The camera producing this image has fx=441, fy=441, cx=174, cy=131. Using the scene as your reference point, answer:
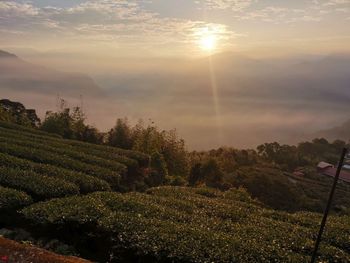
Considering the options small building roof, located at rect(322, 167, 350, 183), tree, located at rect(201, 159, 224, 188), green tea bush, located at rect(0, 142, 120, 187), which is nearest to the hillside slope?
green tea bush, located at rect(0, 142, 120, 187)

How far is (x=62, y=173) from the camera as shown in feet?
89.9

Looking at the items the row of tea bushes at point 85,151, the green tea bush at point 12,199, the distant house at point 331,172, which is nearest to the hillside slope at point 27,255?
the green tea bush at point 12,199

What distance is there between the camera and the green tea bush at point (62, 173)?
2672 cm

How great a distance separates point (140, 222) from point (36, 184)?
801 centimetres

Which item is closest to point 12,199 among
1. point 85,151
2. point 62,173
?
point 62,173

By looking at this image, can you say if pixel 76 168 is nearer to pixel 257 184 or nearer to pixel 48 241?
pixel 48 241

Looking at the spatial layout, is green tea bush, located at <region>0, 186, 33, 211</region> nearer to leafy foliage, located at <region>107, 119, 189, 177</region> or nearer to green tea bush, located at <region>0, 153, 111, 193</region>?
green tea bush, located at <region>0, 153, 111, 193</region>

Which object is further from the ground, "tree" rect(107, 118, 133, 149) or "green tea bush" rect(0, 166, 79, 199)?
"tree" rect(107, 118, 133, 149)

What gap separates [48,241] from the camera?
63.2 ft

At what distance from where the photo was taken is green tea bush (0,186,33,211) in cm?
2117

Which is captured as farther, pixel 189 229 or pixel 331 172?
pixel 331 172

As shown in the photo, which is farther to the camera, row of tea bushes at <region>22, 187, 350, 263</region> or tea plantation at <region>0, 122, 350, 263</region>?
tea plantation at <region>0, 122, 350, 263</region>

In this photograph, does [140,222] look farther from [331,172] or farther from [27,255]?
[331,172]

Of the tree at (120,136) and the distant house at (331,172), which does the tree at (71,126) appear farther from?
the distant house at (331,172)
